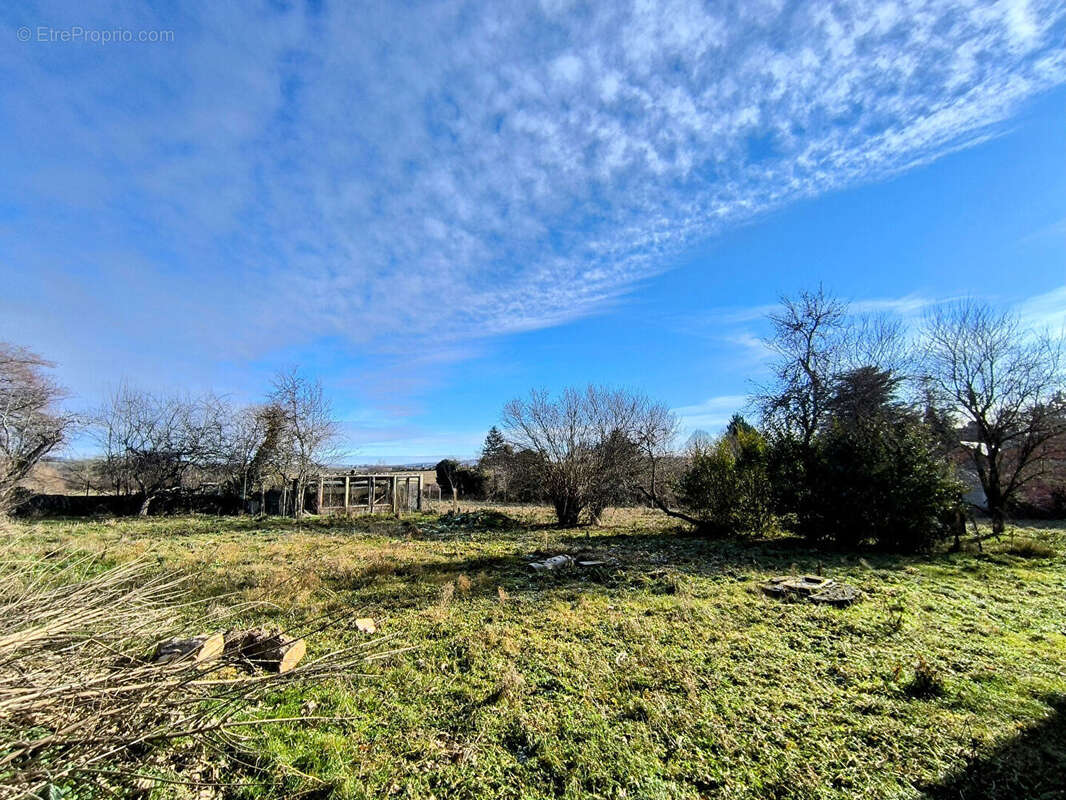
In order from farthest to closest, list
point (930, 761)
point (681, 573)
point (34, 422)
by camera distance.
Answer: point (34, 422) → point (681, 573) → point (930, 761)

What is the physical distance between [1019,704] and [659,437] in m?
14.0

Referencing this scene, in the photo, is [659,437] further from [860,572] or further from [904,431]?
[860,572]

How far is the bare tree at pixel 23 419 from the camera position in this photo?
1295 cm

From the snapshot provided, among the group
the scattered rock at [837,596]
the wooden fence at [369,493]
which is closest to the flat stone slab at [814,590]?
the scattered rock at [837,596]

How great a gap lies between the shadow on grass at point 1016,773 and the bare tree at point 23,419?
64.4ft

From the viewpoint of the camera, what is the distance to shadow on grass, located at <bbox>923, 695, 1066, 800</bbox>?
7.87ft

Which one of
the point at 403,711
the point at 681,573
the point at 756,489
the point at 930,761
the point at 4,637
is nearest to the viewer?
the point at 4,637

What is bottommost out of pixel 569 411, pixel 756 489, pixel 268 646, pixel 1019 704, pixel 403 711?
pixel 1019 704

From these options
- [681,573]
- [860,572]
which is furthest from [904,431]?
[681,573]

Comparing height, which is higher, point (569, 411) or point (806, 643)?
point (569, 411)

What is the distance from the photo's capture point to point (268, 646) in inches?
153

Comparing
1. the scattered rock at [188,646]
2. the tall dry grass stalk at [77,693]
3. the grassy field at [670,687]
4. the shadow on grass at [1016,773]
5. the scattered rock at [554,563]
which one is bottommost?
the shadow on grass at [1016,773]

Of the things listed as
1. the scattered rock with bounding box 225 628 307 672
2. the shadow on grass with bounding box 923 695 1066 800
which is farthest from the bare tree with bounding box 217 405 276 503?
the shadow on grass with bounding box 923 695 1066 800

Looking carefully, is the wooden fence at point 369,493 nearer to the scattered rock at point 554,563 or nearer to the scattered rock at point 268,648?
the scattered rock at point 554,563
